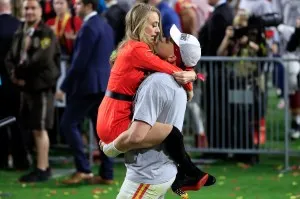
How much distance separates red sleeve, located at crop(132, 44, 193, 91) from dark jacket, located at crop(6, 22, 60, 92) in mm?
4909

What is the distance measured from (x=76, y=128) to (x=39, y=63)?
91 centimetres

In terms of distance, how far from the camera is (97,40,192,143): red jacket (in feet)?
19.0

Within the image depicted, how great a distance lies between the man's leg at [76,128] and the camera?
10.2 metres

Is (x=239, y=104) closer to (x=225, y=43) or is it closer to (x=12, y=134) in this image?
(x=225, y=43)

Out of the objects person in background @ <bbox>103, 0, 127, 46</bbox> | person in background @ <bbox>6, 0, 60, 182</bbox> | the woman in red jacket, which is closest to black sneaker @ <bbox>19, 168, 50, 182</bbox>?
person in background @ <bbox>6, 0, 60, 182</bbox>

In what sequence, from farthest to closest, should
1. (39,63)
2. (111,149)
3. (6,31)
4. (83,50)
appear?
(6,31), (39,63), (83,50), (111,149)

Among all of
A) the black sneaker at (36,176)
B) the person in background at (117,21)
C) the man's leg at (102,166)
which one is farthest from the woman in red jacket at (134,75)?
the person in background at (117,21)

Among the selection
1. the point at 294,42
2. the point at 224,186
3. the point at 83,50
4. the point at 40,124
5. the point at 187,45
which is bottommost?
the point at 224,186

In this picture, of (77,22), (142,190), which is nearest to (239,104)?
(77,22)

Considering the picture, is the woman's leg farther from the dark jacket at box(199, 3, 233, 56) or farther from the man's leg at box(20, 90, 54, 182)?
the dark jacket at box(199, 3, 233, 56)

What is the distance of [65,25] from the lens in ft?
41.9

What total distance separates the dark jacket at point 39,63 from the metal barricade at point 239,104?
211 cm

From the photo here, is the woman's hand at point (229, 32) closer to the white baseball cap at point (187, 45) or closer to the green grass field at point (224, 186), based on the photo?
the green grass field at point (224, 186)

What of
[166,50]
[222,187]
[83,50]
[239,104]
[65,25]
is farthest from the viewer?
[65,25]
